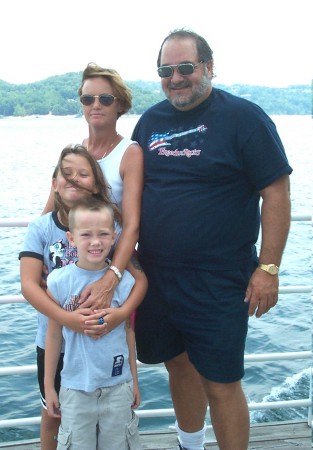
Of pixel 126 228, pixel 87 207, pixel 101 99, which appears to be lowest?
pixel 126 228

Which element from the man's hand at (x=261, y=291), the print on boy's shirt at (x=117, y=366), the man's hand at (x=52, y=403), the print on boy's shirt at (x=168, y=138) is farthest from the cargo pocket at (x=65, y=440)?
the print on boy's shirt at (x=168, y=138)

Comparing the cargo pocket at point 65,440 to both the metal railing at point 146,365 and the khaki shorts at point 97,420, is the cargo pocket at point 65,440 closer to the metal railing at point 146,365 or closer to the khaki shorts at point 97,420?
the khaki shorts at point 97,420

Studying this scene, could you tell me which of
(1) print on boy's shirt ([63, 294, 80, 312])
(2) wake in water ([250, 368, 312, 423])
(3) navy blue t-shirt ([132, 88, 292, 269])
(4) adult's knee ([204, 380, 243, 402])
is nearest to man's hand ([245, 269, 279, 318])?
(3) navy blue t-shirt ([132, 88, 292, 269])

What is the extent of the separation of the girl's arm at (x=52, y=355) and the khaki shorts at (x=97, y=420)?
6 centimetres

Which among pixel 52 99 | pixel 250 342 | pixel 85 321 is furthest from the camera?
pixel 52 99

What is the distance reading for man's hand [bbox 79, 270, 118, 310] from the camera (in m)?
1.93

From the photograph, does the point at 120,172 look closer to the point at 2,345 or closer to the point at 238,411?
the point at 238,411

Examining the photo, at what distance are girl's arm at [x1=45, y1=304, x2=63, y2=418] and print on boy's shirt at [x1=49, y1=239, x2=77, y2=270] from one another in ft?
0.66

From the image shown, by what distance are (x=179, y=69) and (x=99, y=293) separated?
87cm

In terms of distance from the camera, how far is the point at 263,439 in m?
2.64

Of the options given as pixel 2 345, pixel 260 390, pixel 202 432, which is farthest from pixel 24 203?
pixel 202 432

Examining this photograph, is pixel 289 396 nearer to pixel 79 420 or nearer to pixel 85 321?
pixel 79 420

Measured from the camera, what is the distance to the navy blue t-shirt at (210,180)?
204cm

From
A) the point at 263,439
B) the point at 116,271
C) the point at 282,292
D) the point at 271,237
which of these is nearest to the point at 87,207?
the point at 116,271
